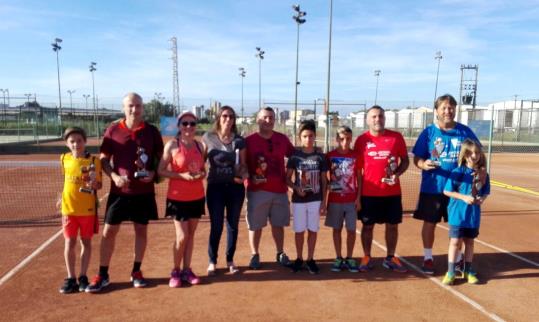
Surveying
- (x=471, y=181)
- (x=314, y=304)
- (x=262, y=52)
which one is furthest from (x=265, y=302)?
(x=262, y=52)

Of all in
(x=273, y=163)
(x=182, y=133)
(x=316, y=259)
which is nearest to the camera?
(x=182, y=133)

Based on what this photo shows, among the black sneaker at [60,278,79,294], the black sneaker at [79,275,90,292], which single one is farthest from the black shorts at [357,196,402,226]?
the black sneaker at [60,278,79,294]

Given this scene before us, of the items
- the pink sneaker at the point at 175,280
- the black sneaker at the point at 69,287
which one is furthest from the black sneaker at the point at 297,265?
the black sneaker at the point at 69,287

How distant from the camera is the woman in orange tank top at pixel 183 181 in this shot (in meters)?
4.44

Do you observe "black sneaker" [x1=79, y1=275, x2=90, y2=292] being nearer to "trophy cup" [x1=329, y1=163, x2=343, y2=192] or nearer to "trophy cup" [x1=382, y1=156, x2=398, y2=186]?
"trophy cup" [x1=329, y1=163, x2=343, y2=192]

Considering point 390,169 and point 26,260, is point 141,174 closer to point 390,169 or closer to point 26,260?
point 26,260

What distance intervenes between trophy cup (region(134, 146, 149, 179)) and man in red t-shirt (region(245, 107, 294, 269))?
1225 mm

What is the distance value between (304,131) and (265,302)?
2.00 m

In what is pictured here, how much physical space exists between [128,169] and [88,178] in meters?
0.44

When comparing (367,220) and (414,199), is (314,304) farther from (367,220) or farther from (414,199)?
(414,199)

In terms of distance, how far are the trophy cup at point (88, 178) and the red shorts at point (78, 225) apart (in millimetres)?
308

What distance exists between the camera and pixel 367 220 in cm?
501

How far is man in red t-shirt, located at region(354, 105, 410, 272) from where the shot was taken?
16.1ft

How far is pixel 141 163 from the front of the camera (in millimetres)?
4297
